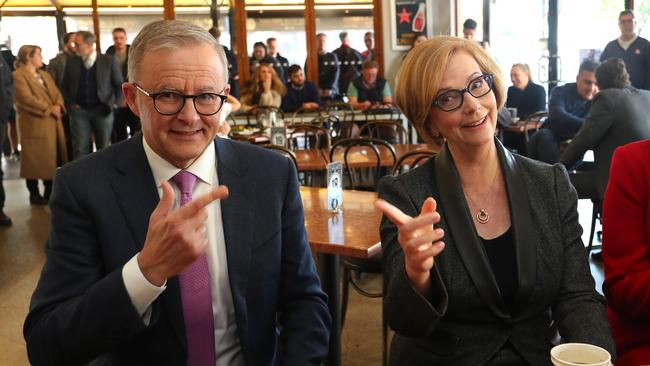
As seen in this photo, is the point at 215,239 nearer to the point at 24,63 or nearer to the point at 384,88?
the point at 24,63

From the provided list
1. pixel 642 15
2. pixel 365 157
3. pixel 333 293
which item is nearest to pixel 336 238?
pixel 333 293

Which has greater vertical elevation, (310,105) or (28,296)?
(310,105)

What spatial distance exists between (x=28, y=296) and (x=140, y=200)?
11.0 ft

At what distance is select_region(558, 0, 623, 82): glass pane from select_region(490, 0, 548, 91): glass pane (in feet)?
0.82

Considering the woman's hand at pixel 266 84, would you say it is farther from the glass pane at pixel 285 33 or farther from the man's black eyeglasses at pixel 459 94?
the man's black eyeglasses at pixel 459 94

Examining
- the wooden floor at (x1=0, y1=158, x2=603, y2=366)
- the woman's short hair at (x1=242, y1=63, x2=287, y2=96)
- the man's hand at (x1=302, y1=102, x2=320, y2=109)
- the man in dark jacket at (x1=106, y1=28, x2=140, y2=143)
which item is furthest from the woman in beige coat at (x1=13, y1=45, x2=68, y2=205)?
the man's hand at (x1=302, y1=102, x2=320, y2=109)

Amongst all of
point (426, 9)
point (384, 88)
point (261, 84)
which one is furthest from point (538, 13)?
point (261, 84)

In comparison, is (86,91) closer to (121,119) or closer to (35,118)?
(35,118)

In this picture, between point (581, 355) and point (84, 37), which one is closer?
point (581, 355)

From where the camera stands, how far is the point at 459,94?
5.73ft

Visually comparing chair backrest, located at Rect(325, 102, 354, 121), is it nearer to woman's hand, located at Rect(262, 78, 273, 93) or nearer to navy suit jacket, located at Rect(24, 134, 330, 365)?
woman's hand, located at Rect(262, 78, 273, 93)

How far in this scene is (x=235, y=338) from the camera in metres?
1.53

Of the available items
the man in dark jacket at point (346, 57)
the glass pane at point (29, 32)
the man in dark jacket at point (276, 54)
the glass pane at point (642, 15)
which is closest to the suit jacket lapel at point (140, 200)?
the glass pane at point (642, 15)

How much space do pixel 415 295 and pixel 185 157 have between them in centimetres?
57
